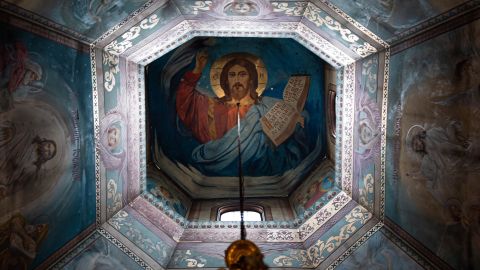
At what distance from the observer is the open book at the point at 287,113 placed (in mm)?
10656

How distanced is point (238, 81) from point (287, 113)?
128cm

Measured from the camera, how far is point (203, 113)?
434 inches

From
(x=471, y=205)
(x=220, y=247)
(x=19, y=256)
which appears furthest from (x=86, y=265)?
(x=471, y=205)

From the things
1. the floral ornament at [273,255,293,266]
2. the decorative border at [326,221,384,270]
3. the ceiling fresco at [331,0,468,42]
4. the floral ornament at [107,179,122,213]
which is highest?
the ceiling fresco at [331,0,468,42]

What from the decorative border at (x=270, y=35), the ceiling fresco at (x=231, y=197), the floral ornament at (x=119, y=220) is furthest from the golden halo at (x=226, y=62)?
the floral ornament at (x=119, y=220)

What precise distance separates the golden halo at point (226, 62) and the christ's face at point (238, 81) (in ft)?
0.71

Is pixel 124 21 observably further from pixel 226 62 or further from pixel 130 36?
pixel 226 62

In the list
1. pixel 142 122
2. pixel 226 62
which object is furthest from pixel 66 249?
pixel 226 62

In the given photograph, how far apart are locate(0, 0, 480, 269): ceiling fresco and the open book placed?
18cm

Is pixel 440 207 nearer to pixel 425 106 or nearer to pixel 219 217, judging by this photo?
pixel 425 106

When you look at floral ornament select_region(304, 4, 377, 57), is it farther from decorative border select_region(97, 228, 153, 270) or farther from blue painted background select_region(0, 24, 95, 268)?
decorative border select_region(97, 228, 153, 270)

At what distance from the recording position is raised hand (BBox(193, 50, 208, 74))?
10508mm

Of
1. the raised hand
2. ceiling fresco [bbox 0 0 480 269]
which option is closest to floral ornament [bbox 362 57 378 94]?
ceiling fresco [bbox 0 0 480 269]

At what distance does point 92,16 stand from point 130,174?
310cm
